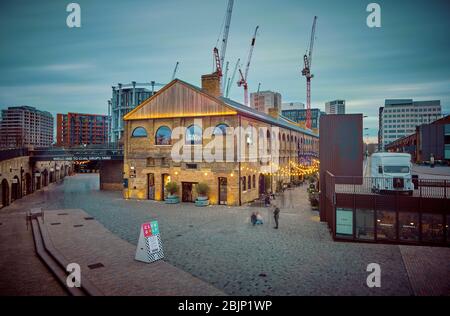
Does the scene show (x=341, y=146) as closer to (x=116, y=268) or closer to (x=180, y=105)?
(x=180, y=105)

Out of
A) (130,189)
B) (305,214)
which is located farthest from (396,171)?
(130,189)

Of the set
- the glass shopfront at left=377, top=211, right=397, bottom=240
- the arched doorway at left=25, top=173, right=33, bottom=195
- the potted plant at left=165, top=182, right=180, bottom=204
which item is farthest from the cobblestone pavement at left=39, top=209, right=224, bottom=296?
the arched doorway at left=25, top=173, right=33, bottom=195

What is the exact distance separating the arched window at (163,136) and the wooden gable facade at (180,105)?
4.44 ft

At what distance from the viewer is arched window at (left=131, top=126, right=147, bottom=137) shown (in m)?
30.5

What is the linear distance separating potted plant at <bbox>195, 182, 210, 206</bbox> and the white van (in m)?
14.0

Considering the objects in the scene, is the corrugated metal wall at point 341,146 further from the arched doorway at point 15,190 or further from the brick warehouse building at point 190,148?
the arched doorway at point 15,190

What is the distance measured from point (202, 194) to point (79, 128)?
18632 cm

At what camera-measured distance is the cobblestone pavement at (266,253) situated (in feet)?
33.2

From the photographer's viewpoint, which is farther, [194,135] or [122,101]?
[122,101]

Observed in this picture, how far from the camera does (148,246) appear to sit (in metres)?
12.4

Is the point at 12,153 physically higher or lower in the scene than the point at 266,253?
higher

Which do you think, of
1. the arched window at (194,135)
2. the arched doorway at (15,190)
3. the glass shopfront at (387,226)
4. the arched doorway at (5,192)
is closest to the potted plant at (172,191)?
the arched window at (194,135)

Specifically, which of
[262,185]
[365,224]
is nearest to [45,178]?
[262,185]
